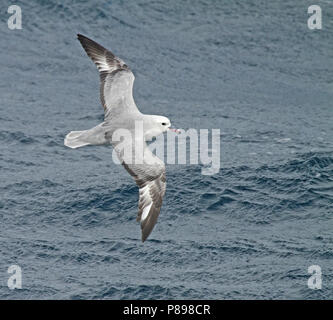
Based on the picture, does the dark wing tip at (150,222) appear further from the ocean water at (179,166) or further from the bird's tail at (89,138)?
the ocean water at (179,166)

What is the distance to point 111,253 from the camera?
21766 millimetres

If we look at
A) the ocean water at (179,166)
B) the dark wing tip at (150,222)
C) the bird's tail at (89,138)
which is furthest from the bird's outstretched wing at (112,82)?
the ocean water at (179,166)

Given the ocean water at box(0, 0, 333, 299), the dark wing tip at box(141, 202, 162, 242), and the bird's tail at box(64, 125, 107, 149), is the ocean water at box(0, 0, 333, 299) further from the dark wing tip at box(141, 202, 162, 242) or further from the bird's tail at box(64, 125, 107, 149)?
the bird's tail at box(64, 125, 107, 149)

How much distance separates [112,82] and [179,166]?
6.05 meters

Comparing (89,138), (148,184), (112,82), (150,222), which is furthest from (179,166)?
(150,222)

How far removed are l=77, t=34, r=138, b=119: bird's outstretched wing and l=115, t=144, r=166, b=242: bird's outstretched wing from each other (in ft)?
5.40

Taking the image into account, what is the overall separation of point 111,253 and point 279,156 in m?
6.27

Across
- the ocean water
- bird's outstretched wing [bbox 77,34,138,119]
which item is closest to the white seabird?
bird's outstretched wing [bbox 77,34,138,119]

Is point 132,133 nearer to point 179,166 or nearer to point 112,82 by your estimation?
point 112,82

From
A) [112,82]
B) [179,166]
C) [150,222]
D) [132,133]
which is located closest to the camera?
[150,222]

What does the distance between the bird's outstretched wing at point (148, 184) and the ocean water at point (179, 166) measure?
3362 mm

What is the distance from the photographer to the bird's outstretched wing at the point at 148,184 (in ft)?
57.0

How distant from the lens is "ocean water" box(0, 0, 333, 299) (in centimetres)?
2120

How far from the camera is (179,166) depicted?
25.2m
